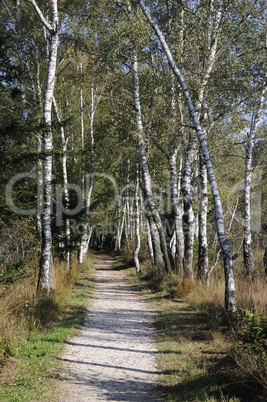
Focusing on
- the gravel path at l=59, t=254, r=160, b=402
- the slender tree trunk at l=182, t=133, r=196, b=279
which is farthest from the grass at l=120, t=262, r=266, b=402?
the slender tree trunk at l=182, t=133, r=196, b=279

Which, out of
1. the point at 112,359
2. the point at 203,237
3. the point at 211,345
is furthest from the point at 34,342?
the point at 203,237

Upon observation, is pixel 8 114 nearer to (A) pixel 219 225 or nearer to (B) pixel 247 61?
(A) pixel 219 225

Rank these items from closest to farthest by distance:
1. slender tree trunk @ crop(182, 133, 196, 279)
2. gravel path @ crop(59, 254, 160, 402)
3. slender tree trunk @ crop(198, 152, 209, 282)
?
gravel path @ crop(59, 254, 160, 402)
slender tree trunk @ crop(198, 152, 209, 282)
slender tree trunk @ crop(182, 133, 196, 279)

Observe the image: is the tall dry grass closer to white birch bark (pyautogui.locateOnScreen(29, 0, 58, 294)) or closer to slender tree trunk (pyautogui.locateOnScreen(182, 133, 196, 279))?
white birch bark (pyautogui.locateOnScreen(29, 0, 58, 294))

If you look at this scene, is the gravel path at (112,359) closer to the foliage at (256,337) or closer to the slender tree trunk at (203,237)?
the foliage at (256,337)

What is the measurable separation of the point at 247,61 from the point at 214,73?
4.13 feet

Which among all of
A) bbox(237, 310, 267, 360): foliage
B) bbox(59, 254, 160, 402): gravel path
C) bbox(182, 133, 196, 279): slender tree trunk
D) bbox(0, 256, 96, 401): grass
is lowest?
bbox(59, 254, 160, 402): gravel path

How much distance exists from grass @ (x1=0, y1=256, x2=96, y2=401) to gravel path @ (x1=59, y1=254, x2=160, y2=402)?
23 centimetres

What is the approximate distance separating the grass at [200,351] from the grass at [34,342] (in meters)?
1.85

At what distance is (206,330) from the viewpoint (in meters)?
7.32

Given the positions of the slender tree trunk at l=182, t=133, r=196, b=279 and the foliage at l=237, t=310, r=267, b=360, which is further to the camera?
the slender tree trunk at l=182, t=133, r=196, b=279

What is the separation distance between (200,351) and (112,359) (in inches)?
64.2

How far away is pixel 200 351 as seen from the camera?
618cm

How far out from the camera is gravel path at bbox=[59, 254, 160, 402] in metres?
4.95
